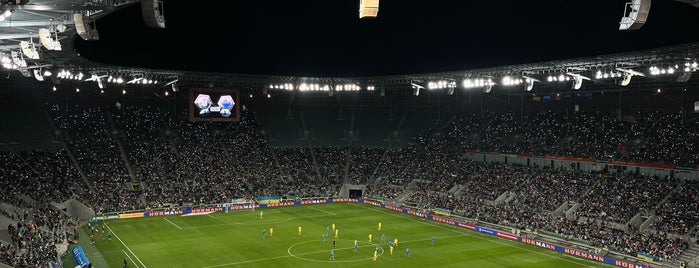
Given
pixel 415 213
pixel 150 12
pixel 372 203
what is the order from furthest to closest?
pixel 372 203 < pixel 415 213 < pixel 150 12

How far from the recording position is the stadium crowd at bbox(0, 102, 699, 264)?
154ft

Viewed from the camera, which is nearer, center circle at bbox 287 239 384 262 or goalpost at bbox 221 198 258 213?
center circle at bbox 287 239 384 262

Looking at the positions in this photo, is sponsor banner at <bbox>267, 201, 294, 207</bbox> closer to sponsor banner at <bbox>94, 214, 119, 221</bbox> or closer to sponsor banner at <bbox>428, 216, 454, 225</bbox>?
sponsor banner at <bbox>94, 214, 119, 221</bbox>

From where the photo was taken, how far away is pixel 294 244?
149 feet

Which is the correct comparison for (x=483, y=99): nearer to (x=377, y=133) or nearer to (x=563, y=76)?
(x=377, y=133)

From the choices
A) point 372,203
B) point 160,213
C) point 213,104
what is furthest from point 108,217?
point 372,203

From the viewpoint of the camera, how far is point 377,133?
8306 centimetres

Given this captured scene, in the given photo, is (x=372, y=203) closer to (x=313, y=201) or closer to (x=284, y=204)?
(x=313, y=201)

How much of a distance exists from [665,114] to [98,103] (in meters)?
65.2

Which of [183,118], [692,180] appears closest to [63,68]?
[183,118]

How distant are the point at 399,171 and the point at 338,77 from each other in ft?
48.3

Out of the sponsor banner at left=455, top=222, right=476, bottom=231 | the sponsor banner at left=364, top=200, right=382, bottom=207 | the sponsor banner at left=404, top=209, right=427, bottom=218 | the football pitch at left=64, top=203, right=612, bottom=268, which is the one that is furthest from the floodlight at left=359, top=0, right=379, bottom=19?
the sponsor banner at left=364, top=200, right=382, bottom=207

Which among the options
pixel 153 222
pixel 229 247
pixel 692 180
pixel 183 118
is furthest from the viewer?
pixel 183 118

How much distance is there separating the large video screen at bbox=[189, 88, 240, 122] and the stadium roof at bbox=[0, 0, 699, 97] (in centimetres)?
180
